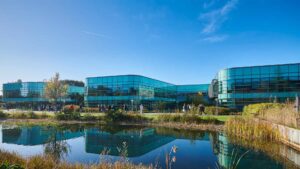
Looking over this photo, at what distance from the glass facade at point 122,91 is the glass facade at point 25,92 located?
578 inches

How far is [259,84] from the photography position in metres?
39.9

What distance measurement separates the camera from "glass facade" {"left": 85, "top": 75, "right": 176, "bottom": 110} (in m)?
48.0

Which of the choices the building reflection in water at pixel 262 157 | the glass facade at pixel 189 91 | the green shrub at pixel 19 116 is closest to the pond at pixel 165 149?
the building reflection in water at pixel 262 157

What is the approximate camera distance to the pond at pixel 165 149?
10.3 meters

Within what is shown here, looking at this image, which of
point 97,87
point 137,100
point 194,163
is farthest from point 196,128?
point 97,87

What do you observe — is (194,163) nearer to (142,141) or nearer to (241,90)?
(142,141)

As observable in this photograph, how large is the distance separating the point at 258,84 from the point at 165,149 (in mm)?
32045

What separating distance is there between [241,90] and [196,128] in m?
23.3

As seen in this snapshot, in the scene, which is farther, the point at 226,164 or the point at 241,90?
the point at 241,90

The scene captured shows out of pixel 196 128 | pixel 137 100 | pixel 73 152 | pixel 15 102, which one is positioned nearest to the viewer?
pixel 73 152

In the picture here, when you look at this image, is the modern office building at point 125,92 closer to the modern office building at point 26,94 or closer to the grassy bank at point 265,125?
the modern office building at point 26,94

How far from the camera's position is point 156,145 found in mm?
14609

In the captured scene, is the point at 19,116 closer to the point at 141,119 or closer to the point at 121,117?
the point at 121,117

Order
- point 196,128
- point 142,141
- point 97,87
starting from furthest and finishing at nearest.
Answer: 1. point 97,87
2. point 196,128
3. point 142,141
